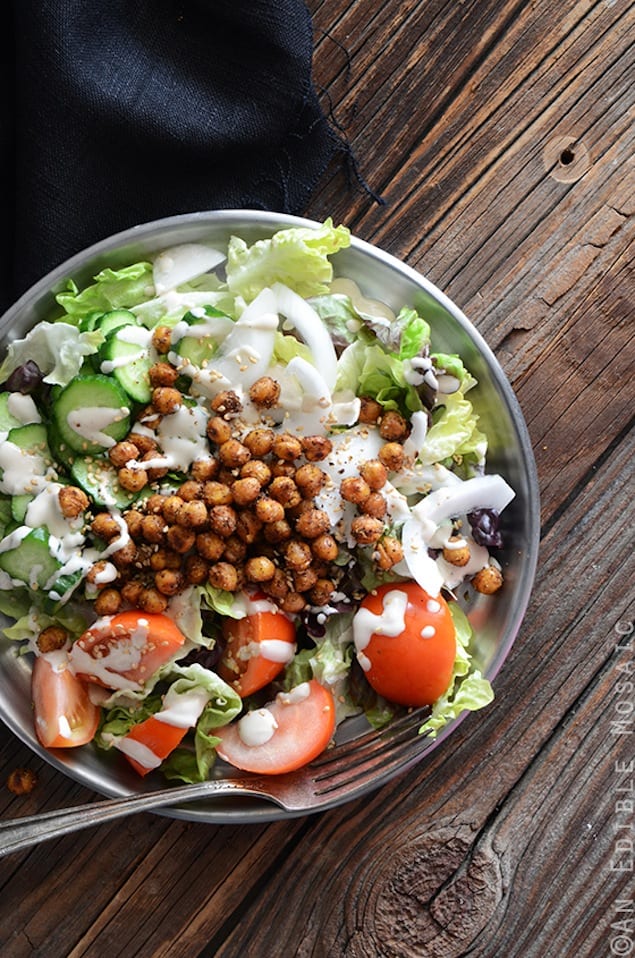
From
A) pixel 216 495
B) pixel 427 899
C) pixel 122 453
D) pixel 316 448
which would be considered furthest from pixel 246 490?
pixel 427 899

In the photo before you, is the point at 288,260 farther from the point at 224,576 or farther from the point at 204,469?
the point at 224,576

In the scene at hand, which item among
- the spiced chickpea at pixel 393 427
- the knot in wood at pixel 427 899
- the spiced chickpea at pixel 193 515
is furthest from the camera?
the knot in wood at pixel 427 899

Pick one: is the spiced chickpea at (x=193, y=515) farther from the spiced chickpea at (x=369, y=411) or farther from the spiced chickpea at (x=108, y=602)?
the spiced chickpea at (x=369, y=411)

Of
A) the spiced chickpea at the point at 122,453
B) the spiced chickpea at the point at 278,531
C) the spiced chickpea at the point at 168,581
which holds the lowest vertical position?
the spiced chickpea at the point at 168,581

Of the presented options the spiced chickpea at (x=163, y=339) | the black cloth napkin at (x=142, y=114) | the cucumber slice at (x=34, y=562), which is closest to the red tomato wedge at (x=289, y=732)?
the cucumber slice at (x=34, y=562)

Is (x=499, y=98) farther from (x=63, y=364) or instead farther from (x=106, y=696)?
(x=106, y=696)

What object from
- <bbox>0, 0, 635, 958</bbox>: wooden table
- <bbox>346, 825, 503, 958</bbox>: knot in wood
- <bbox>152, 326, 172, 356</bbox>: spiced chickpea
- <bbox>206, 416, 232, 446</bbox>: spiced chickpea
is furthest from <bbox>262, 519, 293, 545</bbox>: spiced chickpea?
<bbox>346, 825, 503, 958</bbox>: knot in wood

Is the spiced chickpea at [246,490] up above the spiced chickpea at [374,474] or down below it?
below
